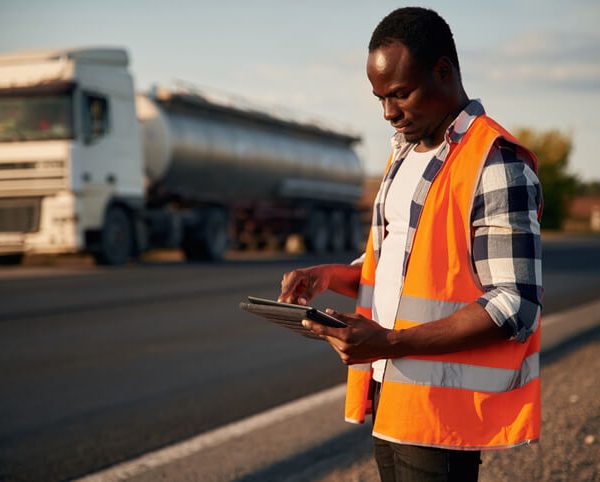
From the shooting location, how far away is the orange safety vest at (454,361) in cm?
221

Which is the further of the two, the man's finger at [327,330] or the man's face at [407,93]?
the man's face at [407,93]

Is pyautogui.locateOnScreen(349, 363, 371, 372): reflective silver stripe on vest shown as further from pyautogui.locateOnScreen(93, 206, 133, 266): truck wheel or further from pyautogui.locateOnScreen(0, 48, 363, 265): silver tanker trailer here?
pyautogui.locateOnScreen(93, 206, 133, 266): truck wheel

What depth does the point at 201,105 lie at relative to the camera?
2356 centimetres

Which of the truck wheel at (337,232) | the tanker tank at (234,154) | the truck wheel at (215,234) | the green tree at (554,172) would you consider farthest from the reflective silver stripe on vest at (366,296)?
the green tree at (554,172)

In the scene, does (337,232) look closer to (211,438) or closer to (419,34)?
(211,438)

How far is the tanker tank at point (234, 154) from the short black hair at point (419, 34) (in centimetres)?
1974

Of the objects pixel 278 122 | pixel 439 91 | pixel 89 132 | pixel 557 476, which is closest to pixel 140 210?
pixel 89 132

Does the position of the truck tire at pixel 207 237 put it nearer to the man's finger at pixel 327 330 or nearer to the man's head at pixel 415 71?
the man's head at pixel 415 71

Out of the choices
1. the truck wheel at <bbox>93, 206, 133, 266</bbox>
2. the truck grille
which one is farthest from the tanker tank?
the truck grille

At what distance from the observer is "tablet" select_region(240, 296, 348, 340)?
7.05 ft

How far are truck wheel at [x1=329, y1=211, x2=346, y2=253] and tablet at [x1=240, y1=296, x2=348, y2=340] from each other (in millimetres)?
30182

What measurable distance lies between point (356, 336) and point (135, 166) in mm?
18688

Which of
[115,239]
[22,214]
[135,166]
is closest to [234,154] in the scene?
[135,166]

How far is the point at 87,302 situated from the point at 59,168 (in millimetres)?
5867
